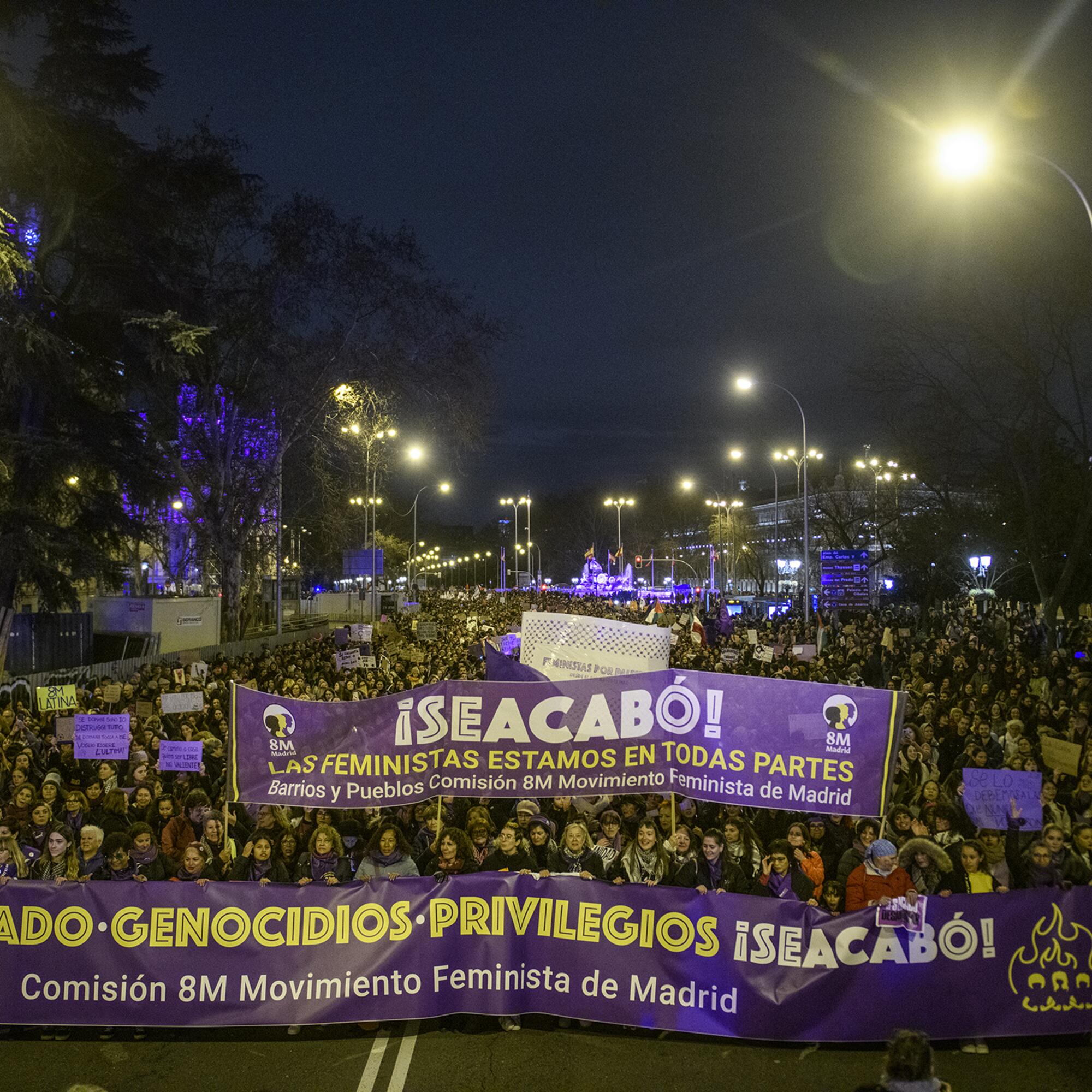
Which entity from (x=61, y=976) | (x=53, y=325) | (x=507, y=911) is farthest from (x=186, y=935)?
(x=53, y=325)

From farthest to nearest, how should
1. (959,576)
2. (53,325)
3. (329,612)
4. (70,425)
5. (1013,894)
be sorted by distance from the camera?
(329,612) < (959,576) < (70,425) < (53,325) < (1013,894)

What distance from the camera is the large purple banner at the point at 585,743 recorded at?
21.2 ft

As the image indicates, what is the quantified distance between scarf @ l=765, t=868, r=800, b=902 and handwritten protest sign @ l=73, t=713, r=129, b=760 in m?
6.29

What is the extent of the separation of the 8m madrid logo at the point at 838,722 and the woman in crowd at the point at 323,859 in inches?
135

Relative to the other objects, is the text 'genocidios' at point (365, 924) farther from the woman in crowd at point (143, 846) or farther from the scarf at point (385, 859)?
the woman in crowd at point (143, 846)

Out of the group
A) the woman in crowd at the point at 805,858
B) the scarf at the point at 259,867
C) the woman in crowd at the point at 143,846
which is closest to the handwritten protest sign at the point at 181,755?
the woman in crowd at the point at 143,846

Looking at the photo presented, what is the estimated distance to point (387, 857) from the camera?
661 centimetres

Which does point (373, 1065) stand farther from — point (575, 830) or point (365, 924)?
point (575, 830)

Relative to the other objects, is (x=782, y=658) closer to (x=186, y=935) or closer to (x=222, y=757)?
(x=222, y=757)

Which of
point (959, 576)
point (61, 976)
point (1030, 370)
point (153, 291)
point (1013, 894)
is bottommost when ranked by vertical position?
point (61, 976)

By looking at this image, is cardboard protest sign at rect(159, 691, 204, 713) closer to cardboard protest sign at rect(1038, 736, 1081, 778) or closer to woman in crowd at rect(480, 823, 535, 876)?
woman in crowd at rect(480, 823, 535, 876)

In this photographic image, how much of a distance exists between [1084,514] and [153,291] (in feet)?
73.9

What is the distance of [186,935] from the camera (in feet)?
19.7

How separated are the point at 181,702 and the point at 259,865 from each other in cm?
508
